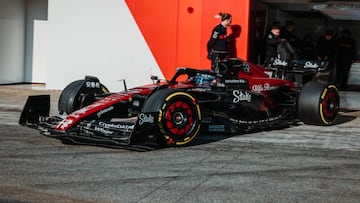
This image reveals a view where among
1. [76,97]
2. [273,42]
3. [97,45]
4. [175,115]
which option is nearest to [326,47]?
[273,42]

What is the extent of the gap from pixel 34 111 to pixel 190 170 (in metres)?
2.85

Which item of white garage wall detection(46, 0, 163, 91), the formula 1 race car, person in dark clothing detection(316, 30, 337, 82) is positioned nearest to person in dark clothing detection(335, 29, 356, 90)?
person in dark clothing detection(316, 30, 337, 82)

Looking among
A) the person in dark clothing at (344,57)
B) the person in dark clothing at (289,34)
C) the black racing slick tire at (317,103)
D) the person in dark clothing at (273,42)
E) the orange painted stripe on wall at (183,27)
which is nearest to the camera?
the black racing slick tire at (317,103)

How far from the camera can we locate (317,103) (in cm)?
1021

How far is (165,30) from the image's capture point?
14.8m

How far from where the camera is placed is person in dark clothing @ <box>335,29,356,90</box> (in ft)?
56.3

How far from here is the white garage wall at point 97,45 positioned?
15.0 meters

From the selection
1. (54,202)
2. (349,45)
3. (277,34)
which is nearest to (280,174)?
(54,202)

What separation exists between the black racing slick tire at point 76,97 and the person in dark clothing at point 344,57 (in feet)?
30.2

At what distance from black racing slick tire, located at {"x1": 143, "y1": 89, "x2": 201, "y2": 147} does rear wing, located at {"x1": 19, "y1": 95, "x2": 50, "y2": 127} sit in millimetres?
1623

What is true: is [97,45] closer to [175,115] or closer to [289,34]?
[289,34]

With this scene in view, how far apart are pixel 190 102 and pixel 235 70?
5.90 feet

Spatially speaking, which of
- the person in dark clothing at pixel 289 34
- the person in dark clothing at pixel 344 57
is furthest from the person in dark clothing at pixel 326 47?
the person in dark clothing at pixel 289 34

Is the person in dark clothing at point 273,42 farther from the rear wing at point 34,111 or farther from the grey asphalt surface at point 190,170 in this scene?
the rear wing at point 34,111
